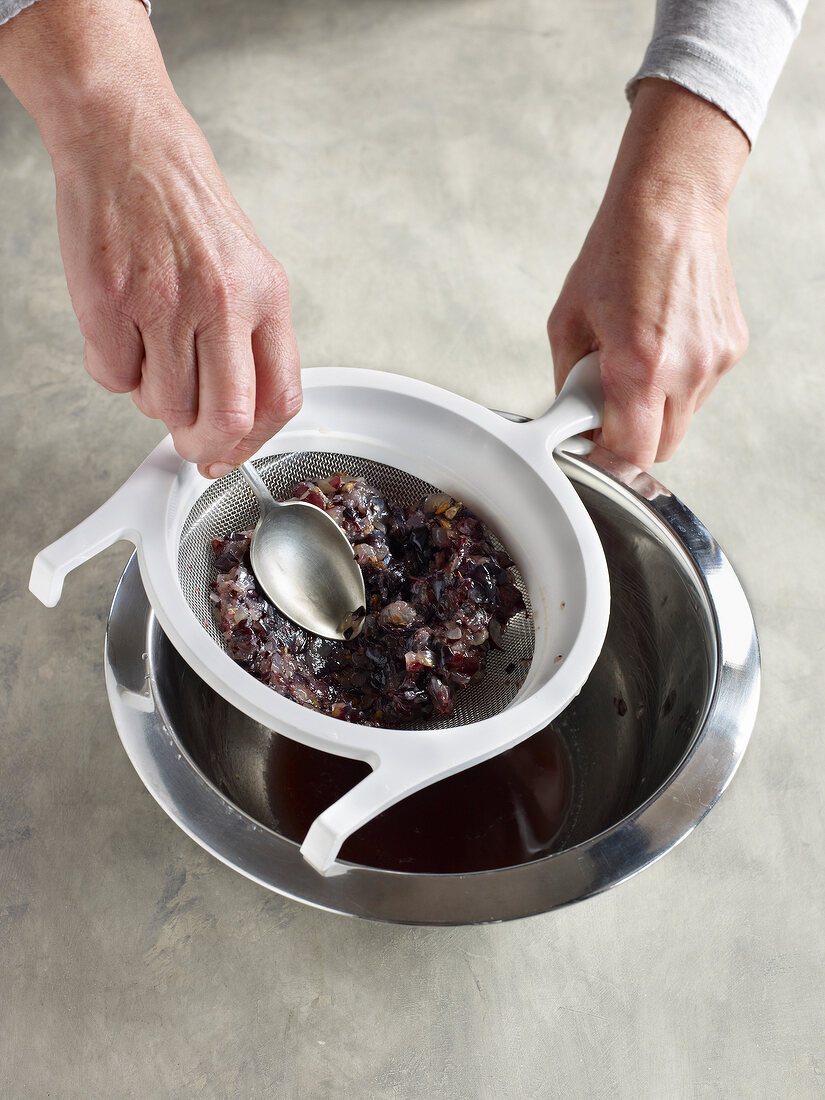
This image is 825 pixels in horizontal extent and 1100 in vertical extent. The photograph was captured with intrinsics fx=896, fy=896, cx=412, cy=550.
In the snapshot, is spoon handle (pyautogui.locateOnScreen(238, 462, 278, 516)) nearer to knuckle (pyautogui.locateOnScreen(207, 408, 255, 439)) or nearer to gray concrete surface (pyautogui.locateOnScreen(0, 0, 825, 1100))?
knuckle (pyautogui.locateOnScreen(207, 408, 255, 439))

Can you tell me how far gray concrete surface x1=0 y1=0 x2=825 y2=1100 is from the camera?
1.03m

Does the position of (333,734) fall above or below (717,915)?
above

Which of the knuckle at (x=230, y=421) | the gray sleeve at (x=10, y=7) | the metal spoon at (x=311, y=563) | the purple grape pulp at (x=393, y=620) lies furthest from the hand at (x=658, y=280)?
the gray sleeve at (x=10, y=7)

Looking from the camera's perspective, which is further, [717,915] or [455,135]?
[455,135]

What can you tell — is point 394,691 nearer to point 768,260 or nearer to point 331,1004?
point 331,1004

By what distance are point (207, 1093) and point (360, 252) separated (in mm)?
1504

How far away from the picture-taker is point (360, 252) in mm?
1862

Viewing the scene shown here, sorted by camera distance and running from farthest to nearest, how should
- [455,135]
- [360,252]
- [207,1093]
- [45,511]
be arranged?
[455,135], [360,252], [45,511], [207,1093]

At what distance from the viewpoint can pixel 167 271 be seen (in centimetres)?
84

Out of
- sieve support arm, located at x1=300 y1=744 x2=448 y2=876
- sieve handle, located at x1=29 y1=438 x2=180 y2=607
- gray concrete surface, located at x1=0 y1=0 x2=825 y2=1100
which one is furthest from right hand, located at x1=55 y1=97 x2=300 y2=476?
gray concrete surface, located at x1=0 y1=0 x2=825 y2=1100

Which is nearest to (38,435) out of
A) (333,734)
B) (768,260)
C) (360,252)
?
(360,252)

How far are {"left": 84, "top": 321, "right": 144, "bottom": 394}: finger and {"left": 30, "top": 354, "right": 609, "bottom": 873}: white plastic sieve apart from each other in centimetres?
12

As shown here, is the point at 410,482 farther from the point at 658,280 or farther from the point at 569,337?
the point at 658,280

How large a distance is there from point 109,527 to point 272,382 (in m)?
0.23
